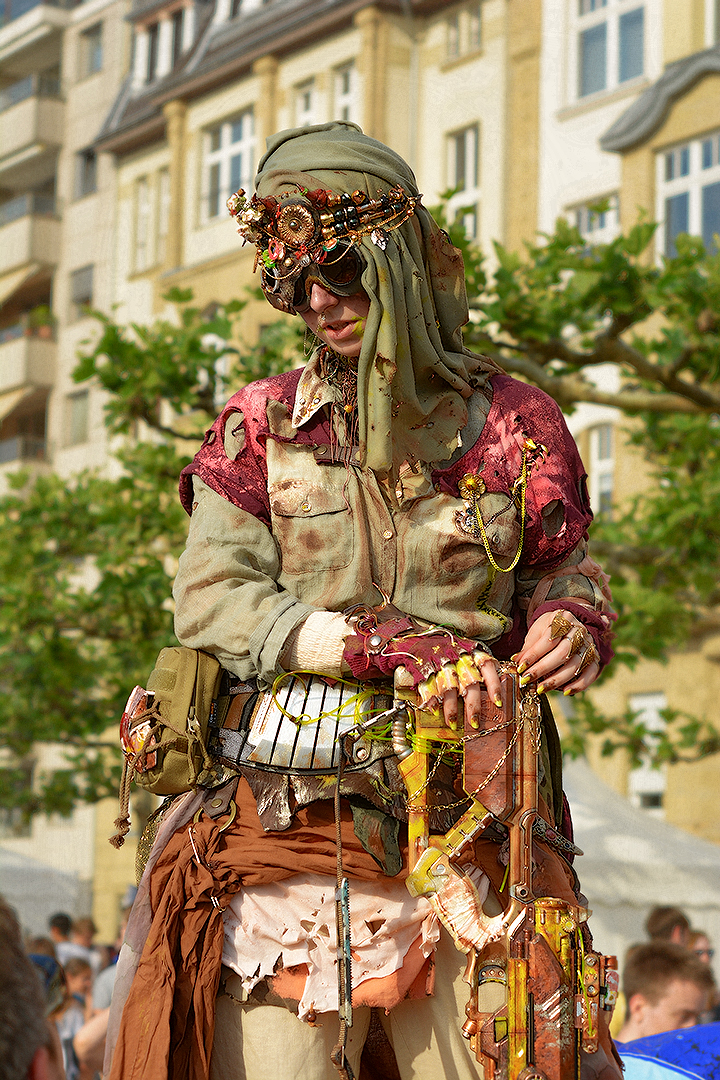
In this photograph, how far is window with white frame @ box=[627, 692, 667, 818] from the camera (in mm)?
18406

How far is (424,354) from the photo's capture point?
8.69ft

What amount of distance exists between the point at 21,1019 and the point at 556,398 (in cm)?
676

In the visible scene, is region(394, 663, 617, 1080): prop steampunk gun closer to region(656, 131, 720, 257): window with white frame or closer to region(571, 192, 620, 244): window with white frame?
region(656, 131, 720, 257): window with white frame

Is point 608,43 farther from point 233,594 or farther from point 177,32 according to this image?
point 233,594

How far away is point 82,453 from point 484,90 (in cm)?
1157

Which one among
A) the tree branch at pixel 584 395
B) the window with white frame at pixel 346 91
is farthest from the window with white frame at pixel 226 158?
the tree branch at pixel 584 395

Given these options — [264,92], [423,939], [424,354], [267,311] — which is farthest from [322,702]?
[264,92]

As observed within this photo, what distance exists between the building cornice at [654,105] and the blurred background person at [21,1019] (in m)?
17.4

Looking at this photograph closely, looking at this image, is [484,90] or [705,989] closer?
[705,989]

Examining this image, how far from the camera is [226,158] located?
76.3ft

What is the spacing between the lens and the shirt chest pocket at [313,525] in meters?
2.69

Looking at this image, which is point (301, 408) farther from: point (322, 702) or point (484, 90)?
point (484, 90)

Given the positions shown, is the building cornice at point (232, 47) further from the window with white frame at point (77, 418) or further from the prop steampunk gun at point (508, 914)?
the prop steampunk gun at point (508, 914)

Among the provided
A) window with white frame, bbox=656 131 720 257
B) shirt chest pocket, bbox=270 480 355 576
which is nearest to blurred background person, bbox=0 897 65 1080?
shirt chest pocket, bbox=270 480 355 576
